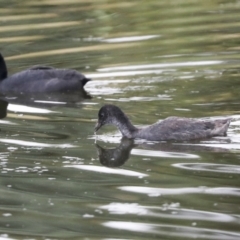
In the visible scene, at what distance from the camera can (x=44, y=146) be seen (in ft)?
34.3

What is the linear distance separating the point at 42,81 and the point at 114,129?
3.20 meters

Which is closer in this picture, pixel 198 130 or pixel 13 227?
pixel 13 227

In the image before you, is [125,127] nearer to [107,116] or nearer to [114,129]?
[107,116]

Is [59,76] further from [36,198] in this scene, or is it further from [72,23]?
[36,198]

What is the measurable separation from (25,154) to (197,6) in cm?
1100

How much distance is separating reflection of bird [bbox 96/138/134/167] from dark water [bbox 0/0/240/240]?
→ 22 millimetres

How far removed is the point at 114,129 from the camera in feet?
38.2

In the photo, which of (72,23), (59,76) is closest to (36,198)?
(59,76)

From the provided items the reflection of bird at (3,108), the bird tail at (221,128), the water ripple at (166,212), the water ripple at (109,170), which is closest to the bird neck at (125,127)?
the bird tail at (221,128)

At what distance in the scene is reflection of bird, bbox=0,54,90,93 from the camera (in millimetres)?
14391

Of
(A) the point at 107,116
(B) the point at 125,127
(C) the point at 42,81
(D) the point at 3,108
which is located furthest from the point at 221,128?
(C) the point at 42,81

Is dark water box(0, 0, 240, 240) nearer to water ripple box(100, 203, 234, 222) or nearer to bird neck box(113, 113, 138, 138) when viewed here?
water ripple box(100, 203, 234, 222)

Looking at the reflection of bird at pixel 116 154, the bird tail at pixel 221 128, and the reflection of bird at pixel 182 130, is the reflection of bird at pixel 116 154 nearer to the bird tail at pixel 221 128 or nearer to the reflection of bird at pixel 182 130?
the reflection of bird at pixel 182 130

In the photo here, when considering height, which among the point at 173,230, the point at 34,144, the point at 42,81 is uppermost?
the point at 42,81
